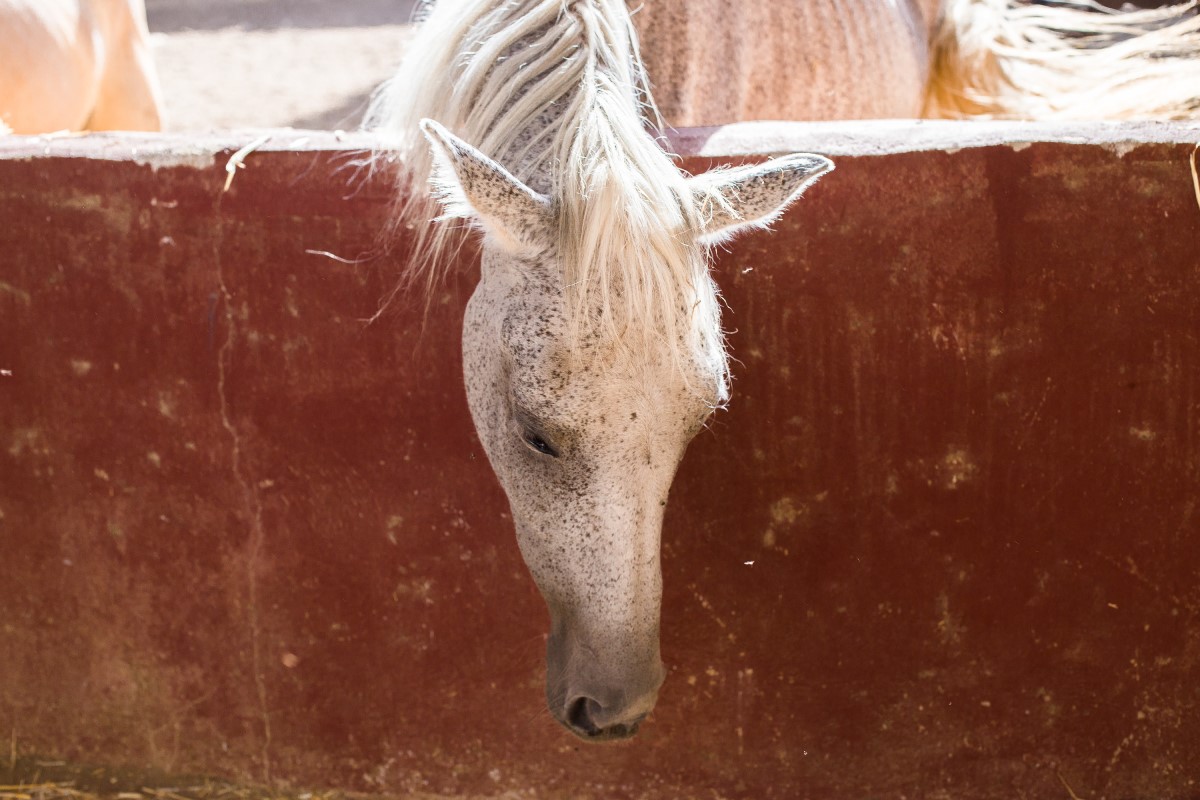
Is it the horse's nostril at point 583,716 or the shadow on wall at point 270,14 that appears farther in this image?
the shadow on wall at point 270,14

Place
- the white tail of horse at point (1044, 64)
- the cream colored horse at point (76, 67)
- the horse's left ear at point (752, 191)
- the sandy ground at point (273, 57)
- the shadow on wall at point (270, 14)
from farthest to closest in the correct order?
1. the shadow on wall at point (270, 14)
2. the sandy ground at point (273, 57)
3. the white tail of horse at point (1044, 64)
4. the cream colored horse at point (76, 67)
5. the horse's left ear at point (752, 191)

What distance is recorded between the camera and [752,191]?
1471 mm

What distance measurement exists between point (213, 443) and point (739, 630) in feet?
3.60

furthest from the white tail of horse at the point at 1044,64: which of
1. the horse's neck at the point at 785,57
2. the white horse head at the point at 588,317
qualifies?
the white horse head at the point at 588,317

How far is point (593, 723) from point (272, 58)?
675cm

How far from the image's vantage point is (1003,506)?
201cm

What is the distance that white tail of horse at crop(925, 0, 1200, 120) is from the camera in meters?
3.24

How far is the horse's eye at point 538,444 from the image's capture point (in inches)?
59.1

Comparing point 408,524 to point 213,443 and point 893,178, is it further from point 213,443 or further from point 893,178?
point 893,178

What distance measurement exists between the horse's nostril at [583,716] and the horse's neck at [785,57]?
132 centimetres

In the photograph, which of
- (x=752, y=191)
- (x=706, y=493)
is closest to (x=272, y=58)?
(x=706, y=493)

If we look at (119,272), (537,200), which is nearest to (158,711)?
(119,272)

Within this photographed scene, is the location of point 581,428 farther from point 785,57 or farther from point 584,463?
point 785,57

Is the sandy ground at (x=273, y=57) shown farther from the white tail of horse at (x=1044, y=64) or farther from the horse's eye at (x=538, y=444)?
the horse's eye at (x=538, y=444)
